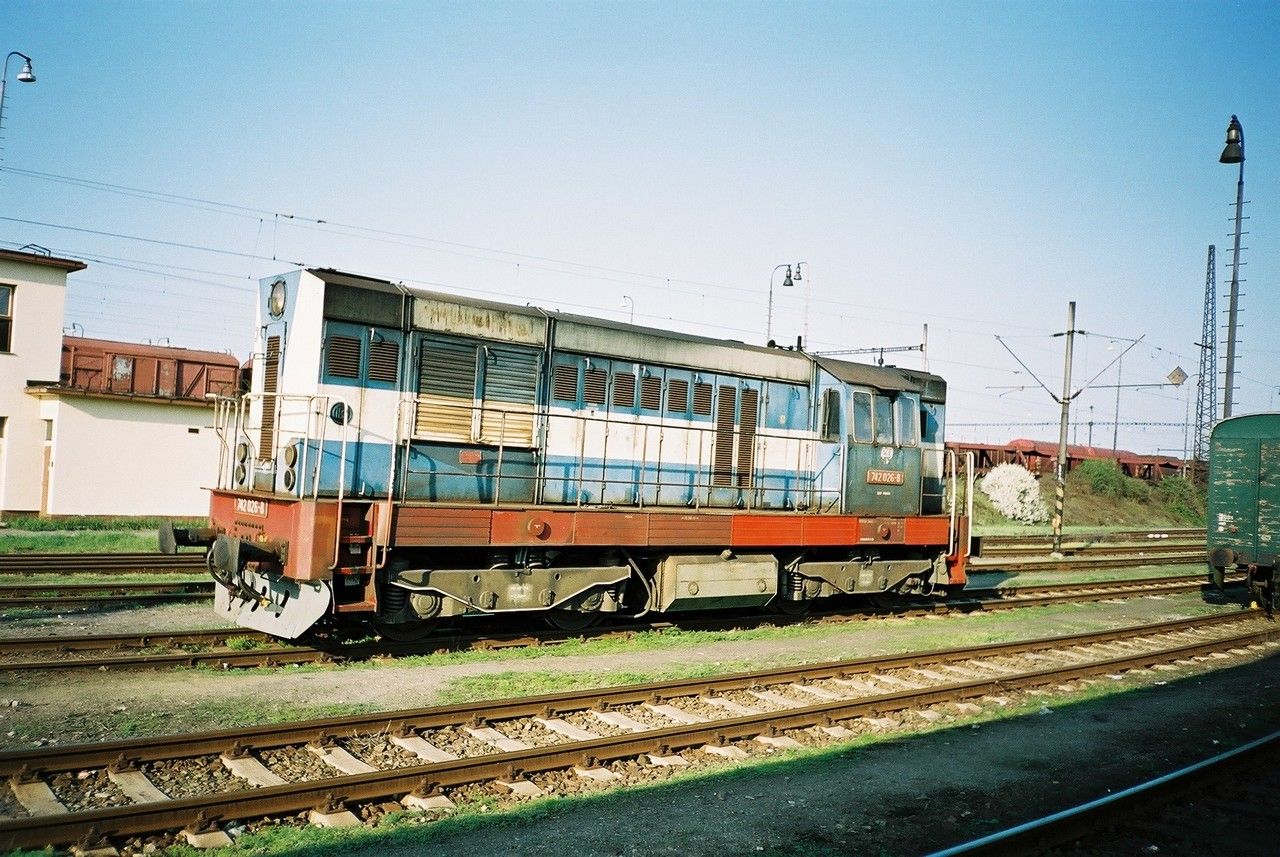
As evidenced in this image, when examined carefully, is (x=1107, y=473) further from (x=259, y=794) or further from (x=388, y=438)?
(x=259, y=794)

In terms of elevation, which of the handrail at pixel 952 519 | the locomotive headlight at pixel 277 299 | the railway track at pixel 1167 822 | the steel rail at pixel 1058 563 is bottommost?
the railway track at pixel 1167 822

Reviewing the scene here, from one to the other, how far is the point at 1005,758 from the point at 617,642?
15.3 ft

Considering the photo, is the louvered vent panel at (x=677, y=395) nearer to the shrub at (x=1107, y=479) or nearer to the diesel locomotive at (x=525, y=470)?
the diesel locomotive at (x=525, y=470)

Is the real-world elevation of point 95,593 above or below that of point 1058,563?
below

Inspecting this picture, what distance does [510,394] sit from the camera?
387 inches

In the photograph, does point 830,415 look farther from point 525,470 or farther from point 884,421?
point 525,470

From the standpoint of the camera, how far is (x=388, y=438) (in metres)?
8.98

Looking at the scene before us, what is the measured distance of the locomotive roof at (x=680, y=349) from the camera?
9.34 metres

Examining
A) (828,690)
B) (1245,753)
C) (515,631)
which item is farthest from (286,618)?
(1245,753)

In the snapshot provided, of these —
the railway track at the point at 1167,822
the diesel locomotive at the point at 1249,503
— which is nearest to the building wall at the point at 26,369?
the railway track at the point at 1167,822

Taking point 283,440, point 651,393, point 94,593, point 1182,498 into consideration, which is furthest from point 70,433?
point 1182,498

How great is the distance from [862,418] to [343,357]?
7.33 m

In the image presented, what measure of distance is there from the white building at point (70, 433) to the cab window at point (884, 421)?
18.3 meters

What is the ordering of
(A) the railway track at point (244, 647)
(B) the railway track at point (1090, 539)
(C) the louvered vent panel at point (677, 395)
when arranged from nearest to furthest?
(A) the railway track at point (244, 647)
(C) the louvered vent panel at point (677, 395)
(B) the railway track at point (1090, 539)
